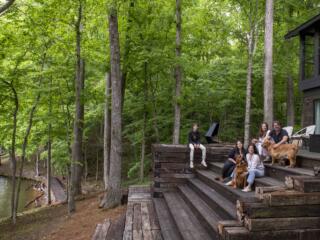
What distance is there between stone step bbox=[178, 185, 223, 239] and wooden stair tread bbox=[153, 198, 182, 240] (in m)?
0.51

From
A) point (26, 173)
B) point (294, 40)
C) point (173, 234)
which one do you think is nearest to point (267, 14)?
point (294, 40)

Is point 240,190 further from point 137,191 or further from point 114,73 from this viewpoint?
point 114,73

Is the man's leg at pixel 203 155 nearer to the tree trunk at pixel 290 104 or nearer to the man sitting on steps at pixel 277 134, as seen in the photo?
the man sitting on steps at pixel 277 134

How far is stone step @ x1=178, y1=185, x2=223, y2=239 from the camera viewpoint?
5.45m

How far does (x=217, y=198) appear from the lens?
6438mm

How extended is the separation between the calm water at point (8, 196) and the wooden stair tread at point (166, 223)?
45.4 feet

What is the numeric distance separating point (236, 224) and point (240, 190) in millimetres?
2047

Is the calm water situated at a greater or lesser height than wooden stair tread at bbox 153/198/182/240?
lesser

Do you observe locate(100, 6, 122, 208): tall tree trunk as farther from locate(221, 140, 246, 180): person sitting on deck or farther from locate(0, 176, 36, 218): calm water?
locate(0, 176, 36, 218): calm water

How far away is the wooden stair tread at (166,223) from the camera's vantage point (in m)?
6.13

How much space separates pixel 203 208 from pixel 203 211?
7.9 inches

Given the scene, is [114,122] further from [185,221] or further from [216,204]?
[216,204]

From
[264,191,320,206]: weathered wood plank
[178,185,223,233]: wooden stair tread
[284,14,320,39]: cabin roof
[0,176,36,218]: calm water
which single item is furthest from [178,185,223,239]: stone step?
[0,176,36,218]: calm water

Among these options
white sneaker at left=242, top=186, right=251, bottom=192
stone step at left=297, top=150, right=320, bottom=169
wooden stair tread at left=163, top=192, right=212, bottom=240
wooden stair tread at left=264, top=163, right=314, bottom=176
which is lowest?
wooden stair tread at left=163, top=192, right=212, bottom=240
